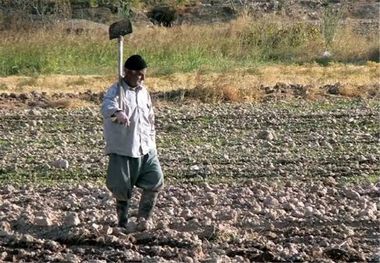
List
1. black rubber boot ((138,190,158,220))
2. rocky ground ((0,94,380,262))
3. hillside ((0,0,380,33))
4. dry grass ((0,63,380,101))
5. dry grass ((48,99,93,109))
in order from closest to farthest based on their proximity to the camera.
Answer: rocky ground ((0,94,380,262)), black rubber boot ((138,190,158,220)), dry grass ((48,99,93,109)), dry grass ((0,63,380,101)), hillside ((0,0,380,33))

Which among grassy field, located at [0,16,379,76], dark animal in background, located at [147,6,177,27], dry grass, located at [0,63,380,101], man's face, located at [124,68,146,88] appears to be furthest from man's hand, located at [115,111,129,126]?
dark animal in background, located at [147,6,177,27]

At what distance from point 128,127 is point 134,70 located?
17.8 inches

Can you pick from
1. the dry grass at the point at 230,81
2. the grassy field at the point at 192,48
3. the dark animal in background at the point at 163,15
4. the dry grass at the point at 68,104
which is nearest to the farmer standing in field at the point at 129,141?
the dry grass at the point at 68,104

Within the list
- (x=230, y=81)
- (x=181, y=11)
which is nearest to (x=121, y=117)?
(x=230, y=81)

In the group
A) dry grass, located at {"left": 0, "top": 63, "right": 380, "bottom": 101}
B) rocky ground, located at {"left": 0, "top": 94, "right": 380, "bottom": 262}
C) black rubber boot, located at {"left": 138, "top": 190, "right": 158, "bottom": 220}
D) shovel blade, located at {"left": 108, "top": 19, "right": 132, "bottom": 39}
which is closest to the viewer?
rocky ground, located at {"left": 0, "top": 94, "right": 380, "bottom": 262}

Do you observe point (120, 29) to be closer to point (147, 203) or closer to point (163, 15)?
point (147, 203)

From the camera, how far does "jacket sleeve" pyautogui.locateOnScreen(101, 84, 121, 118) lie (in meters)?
8.32

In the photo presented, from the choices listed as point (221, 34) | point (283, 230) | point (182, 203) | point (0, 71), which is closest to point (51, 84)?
point (0, 71)

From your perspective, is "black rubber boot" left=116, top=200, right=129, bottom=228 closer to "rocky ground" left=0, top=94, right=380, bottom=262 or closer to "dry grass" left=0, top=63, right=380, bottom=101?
"rocky ground" left=0, top=94, right=380, bottom=262

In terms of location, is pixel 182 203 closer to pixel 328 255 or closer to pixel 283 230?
pixel 283 230

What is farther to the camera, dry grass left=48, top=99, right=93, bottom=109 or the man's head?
dry grass left=48, top=99, right=93, bottom=109

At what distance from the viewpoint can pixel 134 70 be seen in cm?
847

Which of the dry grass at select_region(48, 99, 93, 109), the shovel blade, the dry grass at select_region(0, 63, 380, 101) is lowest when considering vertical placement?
the dry grass at select_region(0, 63, 380, 101)

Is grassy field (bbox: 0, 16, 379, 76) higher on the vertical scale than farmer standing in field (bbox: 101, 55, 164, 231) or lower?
lower
